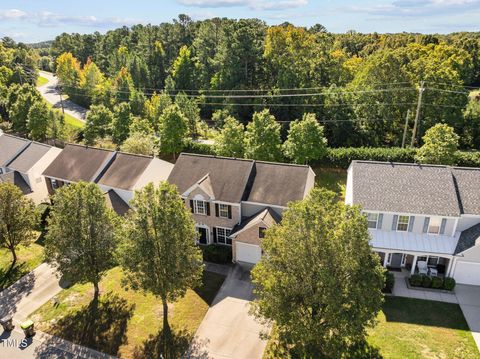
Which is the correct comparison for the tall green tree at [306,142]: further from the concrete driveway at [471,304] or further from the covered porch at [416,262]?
the concrete driveway at [471,304]

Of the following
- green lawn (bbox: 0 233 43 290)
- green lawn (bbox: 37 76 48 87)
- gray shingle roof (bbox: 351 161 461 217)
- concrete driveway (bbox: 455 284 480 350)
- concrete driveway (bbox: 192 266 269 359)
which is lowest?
green lawn (bbox: 0 233 43 290)

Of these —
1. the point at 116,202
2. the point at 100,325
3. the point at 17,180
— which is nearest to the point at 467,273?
the point at 100,325

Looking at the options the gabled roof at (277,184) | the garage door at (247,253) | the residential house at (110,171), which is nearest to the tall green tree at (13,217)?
the residential house at (110,171)

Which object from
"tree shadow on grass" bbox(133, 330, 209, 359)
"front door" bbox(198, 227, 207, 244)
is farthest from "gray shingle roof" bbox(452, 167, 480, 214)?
"tree shadow on grass" bbox(133, 330, 209, 359)

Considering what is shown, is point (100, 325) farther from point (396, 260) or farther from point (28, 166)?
point (28, 166)

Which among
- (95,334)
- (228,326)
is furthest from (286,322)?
(95,334)

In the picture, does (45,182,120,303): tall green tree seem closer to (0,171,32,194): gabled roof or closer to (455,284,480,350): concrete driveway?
(0,171,32,194): gabled roof
